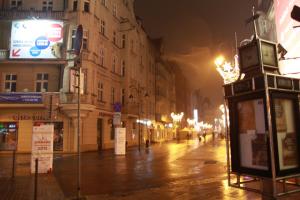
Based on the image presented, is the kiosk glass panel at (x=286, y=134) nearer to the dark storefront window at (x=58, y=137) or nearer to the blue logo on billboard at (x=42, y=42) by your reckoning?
the dark storefront window at (x=58, y=137)

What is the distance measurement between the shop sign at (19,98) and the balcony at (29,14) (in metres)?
7.81

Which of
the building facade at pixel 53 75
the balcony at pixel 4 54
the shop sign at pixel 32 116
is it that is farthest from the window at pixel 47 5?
the shop sign at pixel 32 116

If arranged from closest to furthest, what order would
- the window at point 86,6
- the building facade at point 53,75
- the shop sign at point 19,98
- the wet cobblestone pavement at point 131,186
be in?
the wet cobblestone pavement at point 131,186 → the shop sign at point 19,98 → the building facade at point 53,75 → the window at point 86,6

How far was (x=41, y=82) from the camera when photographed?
97.8 feet

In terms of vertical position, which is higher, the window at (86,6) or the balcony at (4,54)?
the window at (86,6)

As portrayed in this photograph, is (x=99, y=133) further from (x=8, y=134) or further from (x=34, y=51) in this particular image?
A: (x=34, y=51)

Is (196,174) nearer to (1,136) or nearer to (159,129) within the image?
(1,136)

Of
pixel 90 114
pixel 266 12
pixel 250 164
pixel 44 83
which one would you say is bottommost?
pixel 250 164

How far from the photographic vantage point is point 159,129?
6147 cm

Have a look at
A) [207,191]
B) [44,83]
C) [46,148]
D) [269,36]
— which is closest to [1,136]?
[44,83]

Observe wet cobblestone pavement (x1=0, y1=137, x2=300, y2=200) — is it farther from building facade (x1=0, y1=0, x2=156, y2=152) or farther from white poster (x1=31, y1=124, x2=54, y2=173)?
building facade (x1=0, y1=0, x2=156, y2=152)

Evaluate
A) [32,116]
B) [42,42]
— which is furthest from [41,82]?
[42,42]

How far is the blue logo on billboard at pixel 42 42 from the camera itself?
2948 centimetres

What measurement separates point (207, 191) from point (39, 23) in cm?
2555
